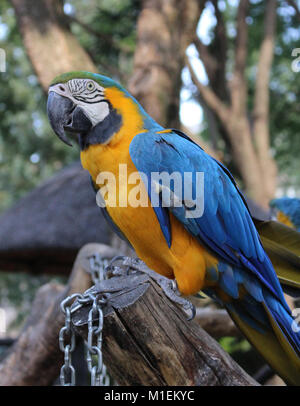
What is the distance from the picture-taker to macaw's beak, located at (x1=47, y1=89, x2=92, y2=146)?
1168 millimetres

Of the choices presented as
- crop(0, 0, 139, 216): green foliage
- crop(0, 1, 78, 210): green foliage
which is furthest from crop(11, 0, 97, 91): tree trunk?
crop(0, 1, 78, 210): green foliage

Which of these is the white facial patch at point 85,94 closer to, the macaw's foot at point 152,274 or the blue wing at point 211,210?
the blue wing at point 211,210

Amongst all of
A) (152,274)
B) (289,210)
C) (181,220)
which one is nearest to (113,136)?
(181,220)

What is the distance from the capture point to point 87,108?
1168 millimetres

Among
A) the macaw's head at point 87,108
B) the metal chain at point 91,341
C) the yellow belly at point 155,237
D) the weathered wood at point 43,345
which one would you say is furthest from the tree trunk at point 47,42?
the metal chain at point 91,341

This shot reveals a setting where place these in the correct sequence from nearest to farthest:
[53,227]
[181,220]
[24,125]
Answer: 1. [181,220]
2. [53,227]
3. [24,125]

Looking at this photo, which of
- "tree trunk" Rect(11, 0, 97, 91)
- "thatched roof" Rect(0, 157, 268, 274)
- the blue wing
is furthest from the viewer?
"thatched roof" Rect(0, 157, 268, 274)

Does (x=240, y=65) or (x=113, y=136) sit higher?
(x=240, y=65)

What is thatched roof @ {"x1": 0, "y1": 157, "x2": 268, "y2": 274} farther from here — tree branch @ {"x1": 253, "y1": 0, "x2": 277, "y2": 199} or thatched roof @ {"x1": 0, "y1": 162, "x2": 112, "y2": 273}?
tree branch @ {"x1": 253, "y1": 0, "x2": 277, "y2": 199}

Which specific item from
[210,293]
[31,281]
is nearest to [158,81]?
[210,293]

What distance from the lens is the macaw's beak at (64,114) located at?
46.0 inches

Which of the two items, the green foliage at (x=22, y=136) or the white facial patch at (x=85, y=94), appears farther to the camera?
the green foliage at (x=22, y=136)

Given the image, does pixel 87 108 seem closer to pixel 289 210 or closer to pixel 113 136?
pixel 113 136

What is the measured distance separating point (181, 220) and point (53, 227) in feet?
8.80
